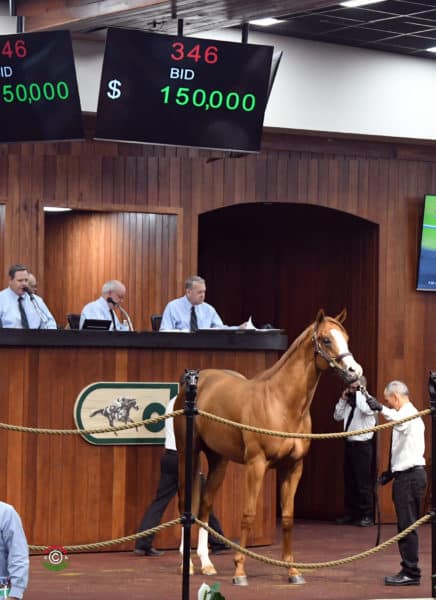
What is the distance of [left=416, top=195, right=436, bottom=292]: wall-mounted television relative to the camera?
45.7ft

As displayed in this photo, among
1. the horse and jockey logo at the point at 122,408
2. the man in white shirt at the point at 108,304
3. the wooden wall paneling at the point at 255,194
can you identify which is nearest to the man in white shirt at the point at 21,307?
the man in white shirt at the point at 108,304

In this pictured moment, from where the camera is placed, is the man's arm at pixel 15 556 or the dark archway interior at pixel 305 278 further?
the dark archway interior at pixel 305 278

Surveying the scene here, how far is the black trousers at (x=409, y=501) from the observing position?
896cm

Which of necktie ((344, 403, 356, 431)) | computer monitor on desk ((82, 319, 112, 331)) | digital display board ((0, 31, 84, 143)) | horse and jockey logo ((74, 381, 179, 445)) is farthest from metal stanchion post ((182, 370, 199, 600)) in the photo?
necktie ((344, 403, 356, 431))

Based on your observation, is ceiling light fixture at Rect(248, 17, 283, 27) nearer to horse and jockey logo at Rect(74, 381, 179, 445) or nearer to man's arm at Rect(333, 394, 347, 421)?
man's arm at Rect(333, 394, 347, 421)

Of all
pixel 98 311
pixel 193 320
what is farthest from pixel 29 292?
pixel 193 320

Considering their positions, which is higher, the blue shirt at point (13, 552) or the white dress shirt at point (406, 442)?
the white dress shirt at point (406, 442)

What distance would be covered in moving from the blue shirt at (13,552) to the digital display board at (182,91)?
4.86m

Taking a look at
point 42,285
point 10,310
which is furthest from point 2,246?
point 10,310

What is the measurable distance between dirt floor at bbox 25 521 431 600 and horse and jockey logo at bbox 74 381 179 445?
0.86m

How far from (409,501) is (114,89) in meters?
3.78

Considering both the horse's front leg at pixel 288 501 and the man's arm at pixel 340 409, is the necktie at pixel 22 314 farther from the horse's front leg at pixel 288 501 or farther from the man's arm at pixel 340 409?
the man's arm at pixel 340 409

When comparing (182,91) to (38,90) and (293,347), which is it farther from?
(293,347)

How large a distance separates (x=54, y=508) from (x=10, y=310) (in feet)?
5.67
